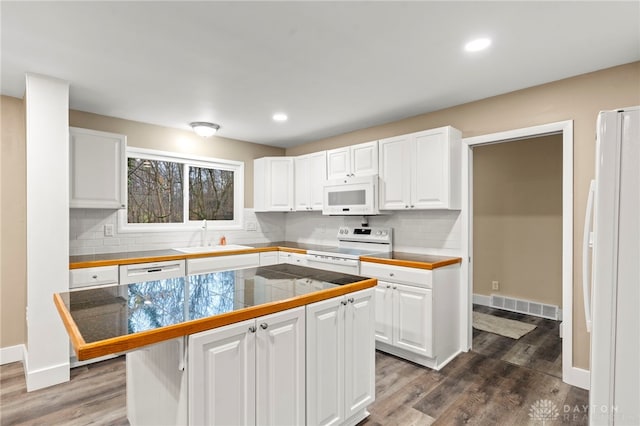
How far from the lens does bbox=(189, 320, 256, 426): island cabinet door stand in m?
1.32

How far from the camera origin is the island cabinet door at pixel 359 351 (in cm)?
195

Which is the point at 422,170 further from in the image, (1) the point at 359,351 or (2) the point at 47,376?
(2) the point at 47,376

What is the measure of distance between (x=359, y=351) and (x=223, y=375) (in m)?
0.91

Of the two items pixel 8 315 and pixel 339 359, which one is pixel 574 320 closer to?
pixel 339 359

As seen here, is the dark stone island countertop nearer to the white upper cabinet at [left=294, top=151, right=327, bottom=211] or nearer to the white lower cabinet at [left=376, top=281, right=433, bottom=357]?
the white lower cabinet at [left=376, top=281, right=433, bottom=357]

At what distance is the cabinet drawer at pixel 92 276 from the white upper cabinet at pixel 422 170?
2.76 meters

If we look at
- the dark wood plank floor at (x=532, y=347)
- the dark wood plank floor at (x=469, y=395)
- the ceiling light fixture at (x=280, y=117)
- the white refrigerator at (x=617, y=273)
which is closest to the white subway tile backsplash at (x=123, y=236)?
the ceiling light fixture at (x=280, y=117)

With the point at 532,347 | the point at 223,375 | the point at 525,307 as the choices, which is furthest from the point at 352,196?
the point at 525,307

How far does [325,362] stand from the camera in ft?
5.99

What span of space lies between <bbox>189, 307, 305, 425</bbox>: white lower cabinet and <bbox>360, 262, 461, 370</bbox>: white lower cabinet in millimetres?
1527

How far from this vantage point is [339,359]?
1897 mm

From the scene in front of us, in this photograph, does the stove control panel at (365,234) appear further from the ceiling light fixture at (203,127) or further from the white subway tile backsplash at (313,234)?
the ceiling light fixture at (203,127)

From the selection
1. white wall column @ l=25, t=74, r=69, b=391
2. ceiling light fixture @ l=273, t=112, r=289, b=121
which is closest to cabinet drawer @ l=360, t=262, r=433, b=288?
ceiling light fixture @ l=273, t=112, r=289, b=121

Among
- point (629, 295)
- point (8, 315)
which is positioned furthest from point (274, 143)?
point (629, 295)
